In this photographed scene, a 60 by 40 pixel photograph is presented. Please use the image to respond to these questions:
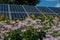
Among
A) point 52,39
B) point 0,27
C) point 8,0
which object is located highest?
point 52,39

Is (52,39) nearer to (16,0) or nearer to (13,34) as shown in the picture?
(13,34)

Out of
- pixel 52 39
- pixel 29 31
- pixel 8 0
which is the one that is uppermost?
pixel 52 39

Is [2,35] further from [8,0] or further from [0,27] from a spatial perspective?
[8,0]

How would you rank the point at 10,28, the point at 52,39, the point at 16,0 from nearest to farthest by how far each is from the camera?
the point at 52,39 → the point at 10,28 → the point at 16,0

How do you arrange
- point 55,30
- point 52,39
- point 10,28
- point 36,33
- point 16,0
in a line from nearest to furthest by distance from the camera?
point 52,39 → point 55,30 → point 36,33 → point 10,28 → point 16,0

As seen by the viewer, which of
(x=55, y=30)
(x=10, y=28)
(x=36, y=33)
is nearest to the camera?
(x=55, y=30)

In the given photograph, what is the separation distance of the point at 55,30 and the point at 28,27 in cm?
61

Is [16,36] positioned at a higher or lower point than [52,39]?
lower

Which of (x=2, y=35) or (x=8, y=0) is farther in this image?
(x=8, y=0)

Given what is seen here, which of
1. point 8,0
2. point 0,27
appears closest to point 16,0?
point 8,0

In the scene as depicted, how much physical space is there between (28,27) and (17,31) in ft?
0.71

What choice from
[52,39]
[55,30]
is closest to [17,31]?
[55,30]

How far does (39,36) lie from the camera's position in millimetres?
3896

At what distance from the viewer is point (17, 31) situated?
4.00 meters
